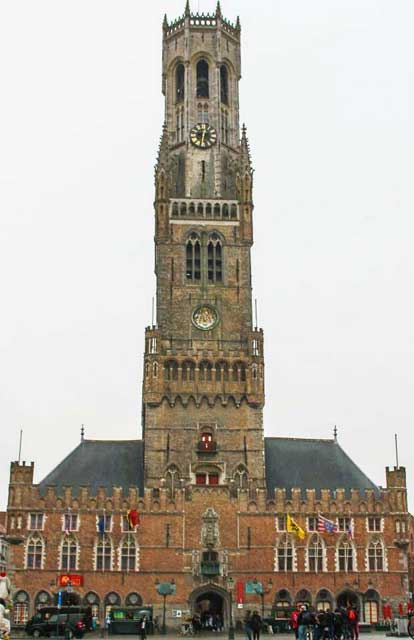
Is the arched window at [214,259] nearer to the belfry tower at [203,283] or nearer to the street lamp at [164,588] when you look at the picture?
the belfry tower at [203,283]

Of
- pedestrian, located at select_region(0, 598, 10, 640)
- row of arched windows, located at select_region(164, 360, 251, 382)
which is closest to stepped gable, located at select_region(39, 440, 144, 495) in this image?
row of arched windows, located at select_region(164, 360, 251, 382)

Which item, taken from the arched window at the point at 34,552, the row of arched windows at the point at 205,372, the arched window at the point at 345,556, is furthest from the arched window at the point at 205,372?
the arched window at the point at 34,552

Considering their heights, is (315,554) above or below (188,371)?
below

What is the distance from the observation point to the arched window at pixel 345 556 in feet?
250

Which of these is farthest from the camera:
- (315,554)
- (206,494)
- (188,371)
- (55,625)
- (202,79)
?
(202,79)

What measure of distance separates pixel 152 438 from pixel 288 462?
12527 mm

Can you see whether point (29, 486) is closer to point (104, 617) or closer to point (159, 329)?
point (104, 617)

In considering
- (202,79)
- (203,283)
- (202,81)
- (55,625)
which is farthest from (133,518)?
(202,79)

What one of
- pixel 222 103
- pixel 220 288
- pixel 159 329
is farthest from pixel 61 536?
pixel 222 103

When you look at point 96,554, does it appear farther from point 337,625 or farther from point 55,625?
point 337,625

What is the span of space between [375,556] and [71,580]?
2462 cm

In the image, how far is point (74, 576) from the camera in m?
74.2

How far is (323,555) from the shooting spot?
252 feet

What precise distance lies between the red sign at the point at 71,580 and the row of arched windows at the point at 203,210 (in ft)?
109
